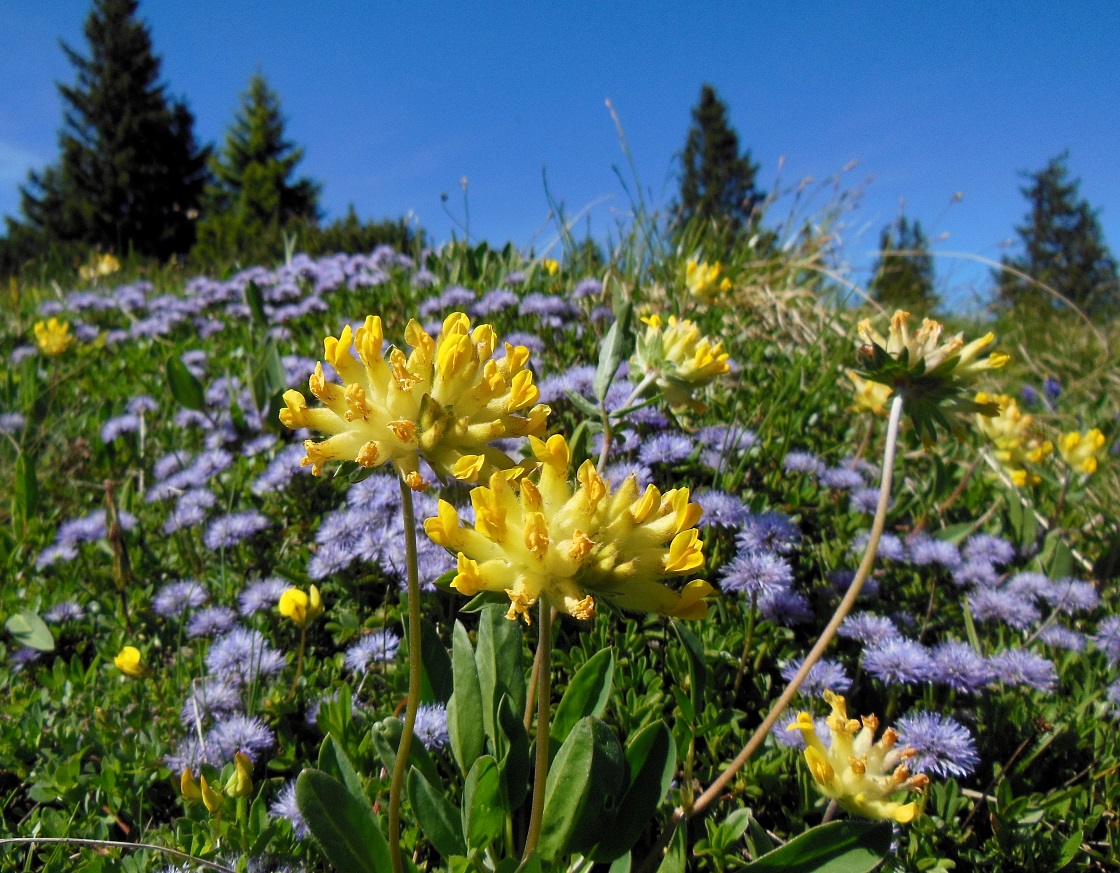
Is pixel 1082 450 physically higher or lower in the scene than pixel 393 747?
higher

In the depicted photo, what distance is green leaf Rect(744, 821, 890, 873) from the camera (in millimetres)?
1102

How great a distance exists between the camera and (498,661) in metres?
1.33

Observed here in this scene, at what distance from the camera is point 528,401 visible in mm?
1062

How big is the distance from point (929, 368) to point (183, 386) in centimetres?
260

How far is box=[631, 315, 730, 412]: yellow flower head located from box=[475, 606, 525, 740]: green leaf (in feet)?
2.46

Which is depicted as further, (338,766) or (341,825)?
(338,766)

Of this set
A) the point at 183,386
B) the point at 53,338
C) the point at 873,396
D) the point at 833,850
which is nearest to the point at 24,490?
the point at 183,386

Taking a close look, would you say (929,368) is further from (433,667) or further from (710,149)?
(710,149)

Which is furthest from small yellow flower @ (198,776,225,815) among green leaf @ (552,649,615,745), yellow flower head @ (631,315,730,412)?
yellow flower head @ (631,315,730,412)

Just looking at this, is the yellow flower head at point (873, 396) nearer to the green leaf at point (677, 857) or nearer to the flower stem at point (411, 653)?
the green leaf at point (677, 857)

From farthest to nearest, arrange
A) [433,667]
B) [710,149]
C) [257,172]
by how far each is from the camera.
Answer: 1. [710,149]
2. [257,172]
3. [433,667]

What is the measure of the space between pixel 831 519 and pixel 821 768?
4.48 feet

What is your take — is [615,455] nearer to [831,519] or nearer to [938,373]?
[831,519]

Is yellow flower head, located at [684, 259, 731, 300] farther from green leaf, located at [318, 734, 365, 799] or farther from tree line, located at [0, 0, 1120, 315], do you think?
tree line, located at [0, 0, 1120, 315]
